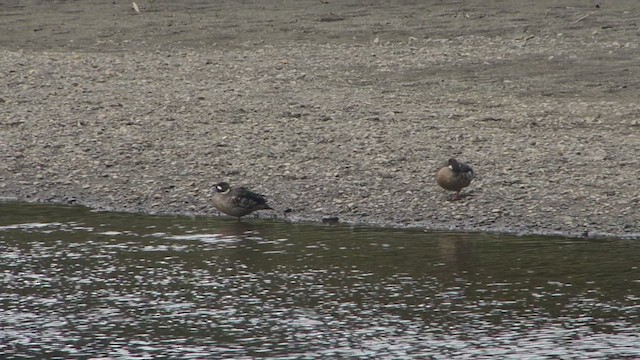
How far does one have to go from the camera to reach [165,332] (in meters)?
10.3

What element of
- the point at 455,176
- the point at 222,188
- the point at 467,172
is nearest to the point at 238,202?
the point at 222,188

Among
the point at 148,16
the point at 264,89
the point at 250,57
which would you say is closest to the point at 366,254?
the point at 264,89

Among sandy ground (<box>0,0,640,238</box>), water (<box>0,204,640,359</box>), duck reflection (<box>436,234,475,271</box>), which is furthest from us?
sandy ground (<box>0,0,640,238</box>)

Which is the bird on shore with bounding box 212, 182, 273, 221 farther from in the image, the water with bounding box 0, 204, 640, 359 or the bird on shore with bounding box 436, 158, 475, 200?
the bird on shore with bounding box 436, 158, 475, 200

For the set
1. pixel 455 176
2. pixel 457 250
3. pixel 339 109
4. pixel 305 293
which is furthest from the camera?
pixel 339 109

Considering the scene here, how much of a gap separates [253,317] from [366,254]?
2313 millimetres

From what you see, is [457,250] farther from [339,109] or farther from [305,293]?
[339,109]

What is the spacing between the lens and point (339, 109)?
1970 centimetres

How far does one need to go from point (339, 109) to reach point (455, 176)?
524cm

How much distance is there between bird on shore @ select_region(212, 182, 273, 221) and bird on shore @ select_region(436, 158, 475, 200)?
1945 mm

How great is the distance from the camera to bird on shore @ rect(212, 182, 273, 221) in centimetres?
1444

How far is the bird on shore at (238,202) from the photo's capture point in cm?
1444

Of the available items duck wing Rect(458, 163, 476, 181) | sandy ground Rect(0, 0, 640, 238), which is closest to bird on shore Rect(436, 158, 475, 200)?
duck wing Rect(458, 163, 476, 181)

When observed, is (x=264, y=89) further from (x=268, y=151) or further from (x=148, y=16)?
(x=148, y=16)
